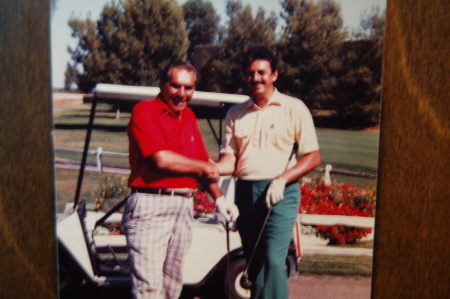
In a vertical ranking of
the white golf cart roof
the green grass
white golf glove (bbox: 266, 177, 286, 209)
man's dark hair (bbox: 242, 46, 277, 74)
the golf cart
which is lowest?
the golf cart

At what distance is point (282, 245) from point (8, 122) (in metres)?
0.99

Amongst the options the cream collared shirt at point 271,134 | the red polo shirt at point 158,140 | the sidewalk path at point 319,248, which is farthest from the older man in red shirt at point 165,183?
the sidewalk path at point 319,248

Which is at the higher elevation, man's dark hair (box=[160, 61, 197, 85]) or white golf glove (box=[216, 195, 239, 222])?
man's dark hair (box=[160, 61, 197, 85])

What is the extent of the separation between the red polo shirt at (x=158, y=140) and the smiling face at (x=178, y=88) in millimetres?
20

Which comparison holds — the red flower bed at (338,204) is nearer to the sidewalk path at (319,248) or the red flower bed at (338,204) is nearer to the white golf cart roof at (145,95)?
the sidewalk path at (319,248)

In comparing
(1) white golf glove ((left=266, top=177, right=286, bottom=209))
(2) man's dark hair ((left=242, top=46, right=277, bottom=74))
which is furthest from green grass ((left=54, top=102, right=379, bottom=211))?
(2) man's dark hair ((left=242, top=46, right=277, bottom=74))

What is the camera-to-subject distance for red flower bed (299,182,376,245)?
1552mm

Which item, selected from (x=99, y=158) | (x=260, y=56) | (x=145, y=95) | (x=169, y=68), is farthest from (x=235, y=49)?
(x=99, y=158)

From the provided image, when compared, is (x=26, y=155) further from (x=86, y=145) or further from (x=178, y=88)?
(x=178, y=88)

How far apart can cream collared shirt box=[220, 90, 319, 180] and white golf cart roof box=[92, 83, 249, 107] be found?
6 cm

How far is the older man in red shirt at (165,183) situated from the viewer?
4.97ft

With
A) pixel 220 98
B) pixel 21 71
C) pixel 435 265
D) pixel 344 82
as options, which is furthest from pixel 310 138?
pixel 21 71

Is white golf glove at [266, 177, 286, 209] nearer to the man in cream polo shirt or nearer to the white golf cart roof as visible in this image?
the man in cream polo shirt

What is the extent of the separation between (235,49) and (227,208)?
54 cm
